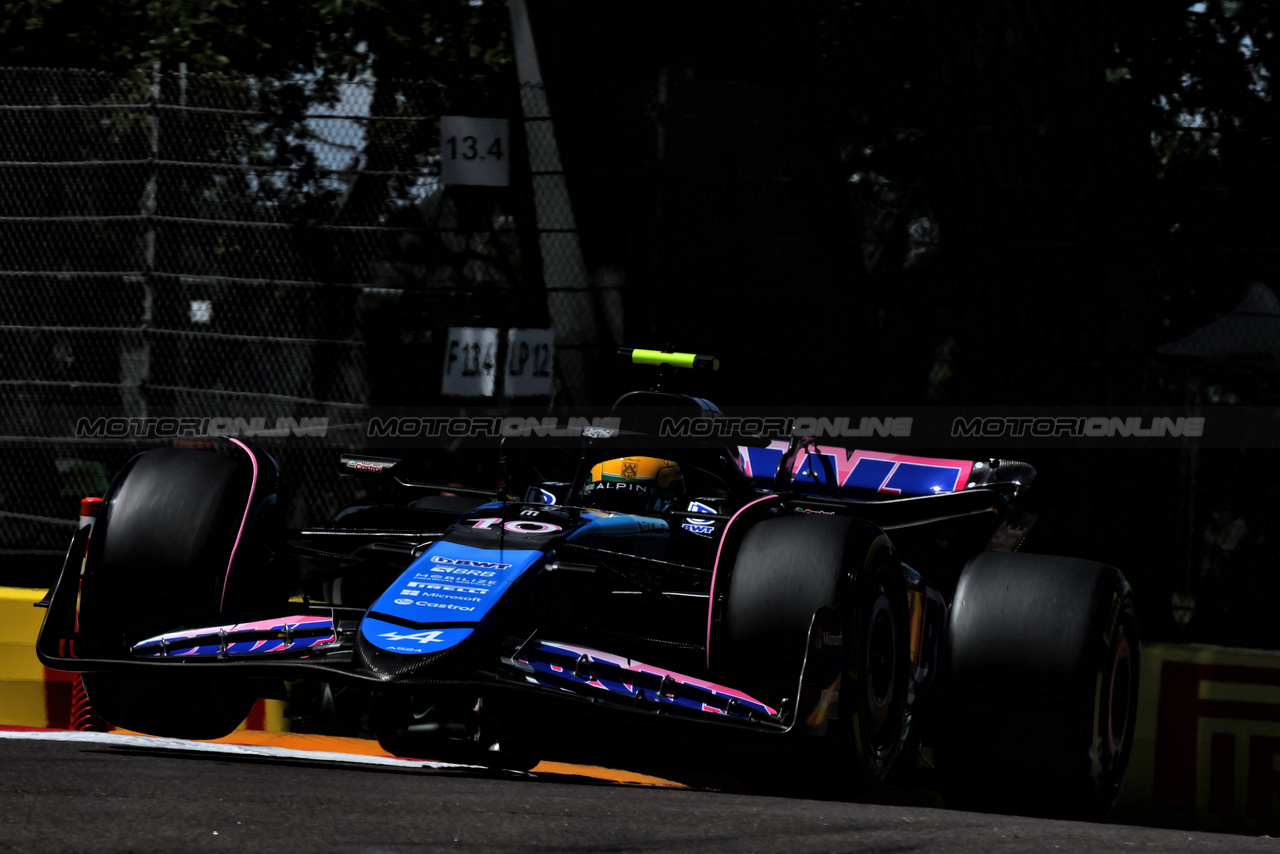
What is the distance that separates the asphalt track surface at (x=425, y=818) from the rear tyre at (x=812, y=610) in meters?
0.24

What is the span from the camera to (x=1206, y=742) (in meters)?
6.15

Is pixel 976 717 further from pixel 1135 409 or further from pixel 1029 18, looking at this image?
pixel 1029 18

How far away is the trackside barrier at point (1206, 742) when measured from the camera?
6105 millimetres

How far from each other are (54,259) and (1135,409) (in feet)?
16.8

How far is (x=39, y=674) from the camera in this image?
670 centimetres

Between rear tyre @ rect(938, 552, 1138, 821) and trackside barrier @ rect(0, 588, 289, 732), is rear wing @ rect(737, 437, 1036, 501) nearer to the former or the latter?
rear tyre @ rect(938, 552, 1138, 821)
